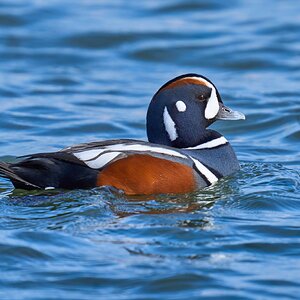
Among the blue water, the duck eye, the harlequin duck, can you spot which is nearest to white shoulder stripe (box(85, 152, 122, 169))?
the harlequin duck

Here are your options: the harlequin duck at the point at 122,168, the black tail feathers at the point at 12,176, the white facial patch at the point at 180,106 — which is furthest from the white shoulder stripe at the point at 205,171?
→ the black tail feathers at the point at 12,176

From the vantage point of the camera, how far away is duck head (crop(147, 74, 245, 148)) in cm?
1034

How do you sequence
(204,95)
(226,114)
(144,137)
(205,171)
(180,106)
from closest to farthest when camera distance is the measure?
(205,171) < (180,106) < (204,95) < (226,114) < (144,137)

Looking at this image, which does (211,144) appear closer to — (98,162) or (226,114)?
(226,114)

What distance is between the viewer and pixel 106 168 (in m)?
9.55

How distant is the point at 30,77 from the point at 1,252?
8203 mm

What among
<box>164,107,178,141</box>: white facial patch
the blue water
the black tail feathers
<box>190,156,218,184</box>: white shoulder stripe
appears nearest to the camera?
the blue water

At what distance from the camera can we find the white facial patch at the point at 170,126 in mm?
10344

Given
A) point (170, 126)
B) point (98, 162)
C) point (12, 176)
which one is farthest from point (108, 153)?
point (170, 126)

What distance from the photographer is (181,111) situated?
10.4 meters

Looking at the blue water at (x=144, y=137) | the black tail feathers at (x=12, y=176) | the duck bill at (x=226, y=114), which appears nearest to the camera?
the blue water at (x=144, y=137)

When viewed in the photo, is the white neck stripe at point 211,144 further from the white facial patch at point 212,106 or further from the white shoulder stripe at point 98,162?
the white shoulder stripe at point 98,162

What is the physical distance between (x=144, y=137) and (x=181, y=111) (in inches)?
113

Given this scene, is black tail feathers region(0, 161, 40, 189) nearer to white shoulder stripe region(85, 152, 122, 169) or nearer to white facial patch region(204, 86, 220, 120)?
white shoulder stripe region(85, 152, 122, 169)
